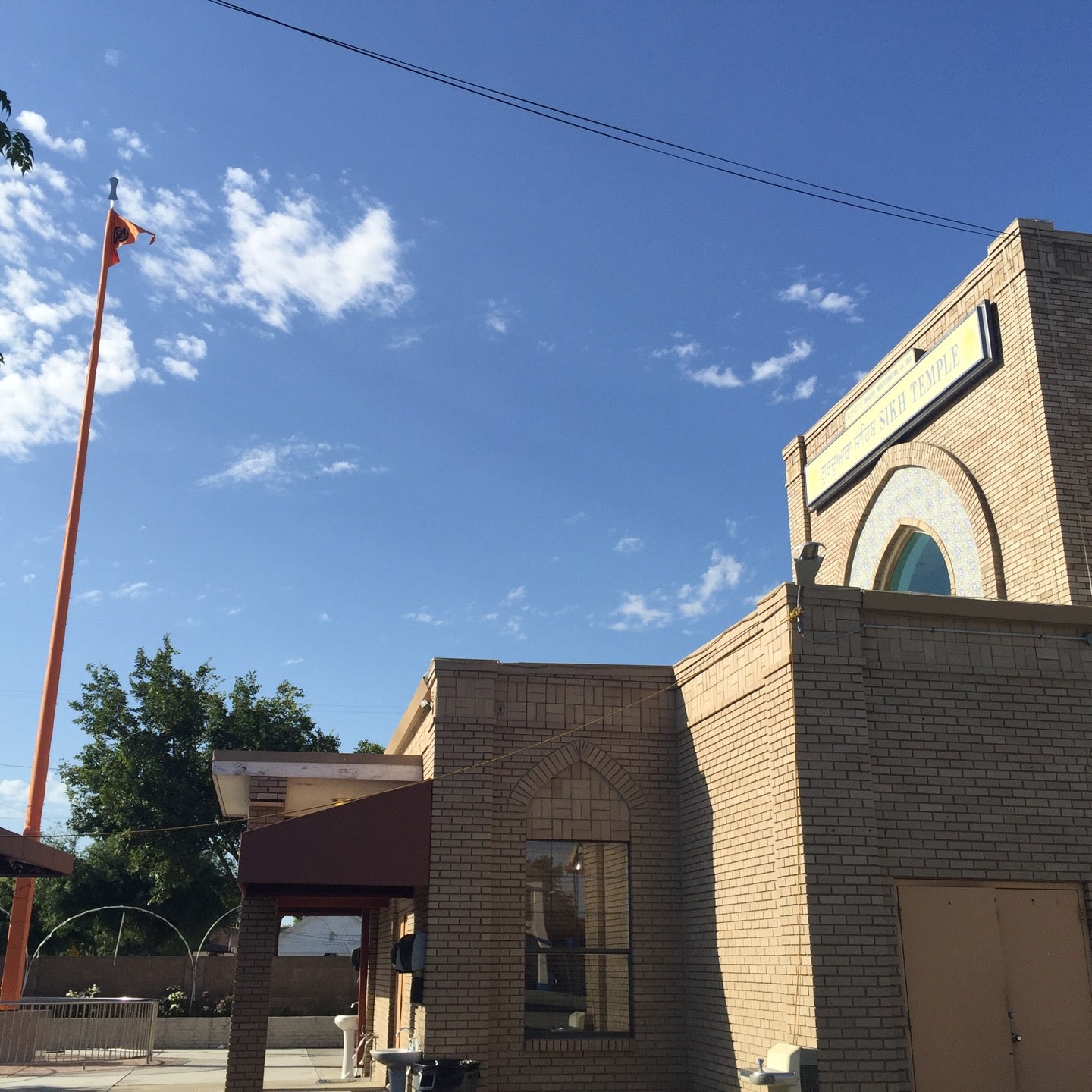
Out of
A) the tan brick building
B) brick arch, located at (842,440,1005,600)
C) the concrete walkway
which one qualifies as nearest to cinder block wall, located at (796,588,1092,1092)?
the tan brick building

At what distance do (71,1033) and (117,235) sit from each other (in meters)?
15.8

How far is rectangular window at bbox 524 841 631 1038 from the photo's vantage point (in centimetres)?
1170

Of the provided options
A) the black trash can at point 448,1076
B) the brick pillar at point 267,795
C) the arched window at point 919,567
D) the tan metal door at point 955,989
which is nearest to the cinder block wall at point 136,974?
the brick pillar at point 267,795

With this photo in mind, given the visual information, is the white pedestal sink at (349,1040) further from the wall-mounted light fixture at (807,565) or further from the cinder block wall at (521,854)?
the wall-mounted light fixture at (807,565)

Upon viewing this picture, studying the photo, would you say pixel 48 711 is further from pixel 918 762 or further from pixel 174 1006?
pixel 918 762

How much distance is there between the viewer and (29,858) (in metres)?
14.4

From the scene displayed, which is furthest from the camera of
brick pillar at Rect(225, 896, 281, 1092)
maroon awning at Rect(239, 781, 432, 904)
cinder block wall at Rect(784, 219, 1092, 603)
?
brick pillar at Rect(225, 896, 281, 1092)

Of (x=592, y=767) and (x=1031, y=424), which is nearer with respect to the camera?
(x=592, y=767)

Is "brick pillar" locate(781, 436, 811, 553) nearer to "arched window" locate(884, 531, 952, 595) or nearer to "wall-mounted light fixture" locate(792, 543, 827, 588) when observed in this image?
"arched window" locate(884, 531, 952, 595)

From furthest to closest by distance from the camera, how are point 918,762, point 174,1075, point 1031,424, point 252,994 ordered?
1. point 174,1075
2. point 252,994
3. point 1031,424
4. point 918,762

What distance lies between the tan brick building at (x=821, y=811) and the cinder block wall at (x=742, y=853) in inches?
1.6

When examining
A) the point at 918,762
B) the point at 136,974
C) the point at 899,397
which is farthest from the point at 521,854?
the point at 136,974

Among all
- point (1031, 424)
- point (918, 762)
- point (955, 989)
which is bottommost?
point (955, 989)

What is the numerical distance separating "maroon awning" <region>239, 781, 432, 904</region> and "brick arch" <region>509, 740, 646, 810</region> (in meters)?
1.28
